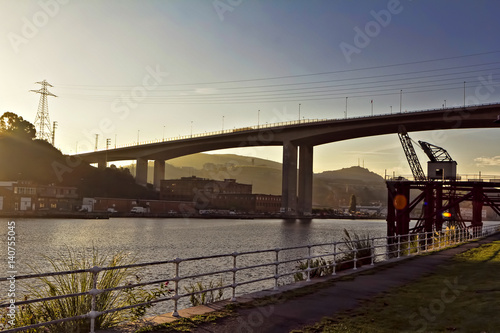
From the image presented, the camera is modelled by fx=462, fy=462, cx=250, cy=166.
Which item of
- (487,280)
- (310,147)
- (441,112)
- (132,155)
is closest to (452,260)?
(487,280)

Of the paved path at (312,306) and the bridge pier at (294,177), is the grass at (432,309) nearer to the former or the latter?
the paved path at (312,306)

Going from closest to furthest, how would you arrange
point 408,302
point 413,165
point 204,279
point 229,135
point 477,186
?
point 408,302, point 204,279, point 477,186, point 413,165, point 229,135

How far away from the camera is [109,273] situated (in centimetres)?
1085

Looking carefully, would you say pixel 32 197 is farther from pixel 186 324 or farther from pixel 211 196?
pixel 186 324

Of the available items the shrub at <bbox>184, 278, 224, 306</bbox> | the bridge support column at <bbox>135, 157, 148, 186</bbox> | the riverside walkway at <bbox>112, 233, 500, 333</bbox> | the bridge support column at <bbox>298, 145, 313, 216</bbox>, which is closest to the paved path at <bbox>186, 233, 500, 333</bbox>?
the riverside walkway at <bbox>112, 233, 500, 333</bbox>

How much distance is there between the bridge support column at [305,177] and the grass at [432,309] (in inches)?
4692

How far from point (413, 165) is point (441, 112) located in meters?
20.3

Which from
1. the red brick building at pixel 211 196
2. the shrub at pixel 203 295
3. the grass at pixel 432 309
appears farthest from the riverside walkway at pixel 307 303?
the red brick building at pixel 211 196

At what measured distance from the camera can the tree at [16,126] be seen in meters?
136

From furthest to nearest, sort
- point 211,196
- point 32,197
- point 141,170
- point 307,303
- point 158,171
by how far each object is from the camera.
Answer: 1. point 211,196
2. point 158,171
3. point 141,170
4. point 32,197
5. point 307,303

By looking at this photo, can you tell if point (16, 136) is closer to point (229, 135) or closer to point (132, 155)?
point (132, 155)

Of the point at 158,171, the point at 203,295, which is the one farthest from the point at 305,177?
the point at 203,295

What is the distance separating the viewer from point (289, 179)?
134125 mm

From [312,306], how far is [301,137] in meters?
118
